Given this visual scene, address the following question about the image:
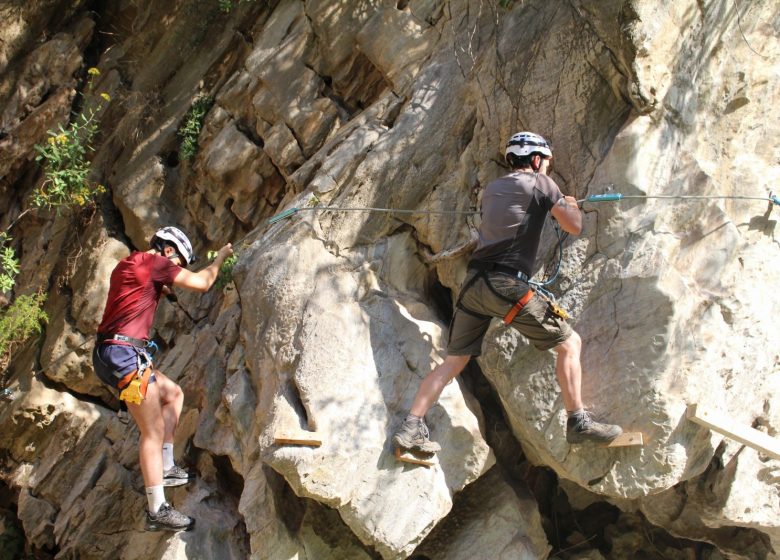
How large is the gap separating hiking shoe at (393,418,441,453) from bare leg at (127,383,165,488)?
187 cm

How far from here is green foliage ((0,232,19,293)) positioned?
28.6 ft

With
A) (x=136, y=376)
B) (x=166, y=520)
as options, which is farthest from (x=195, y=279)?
(x=166, y=520)

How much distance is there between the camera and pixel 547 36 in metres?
6.14

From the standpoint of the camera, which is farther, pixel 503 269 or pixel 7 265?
pixel 7 265

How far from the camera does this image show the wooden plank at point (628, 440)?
527 cm

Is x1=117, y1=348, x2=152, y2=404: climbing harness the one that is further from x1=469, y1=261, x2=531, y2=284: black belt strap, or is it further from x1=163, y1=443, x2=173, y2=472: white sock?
x1=469, y1=261, x2=531, y2=284: black belt strap

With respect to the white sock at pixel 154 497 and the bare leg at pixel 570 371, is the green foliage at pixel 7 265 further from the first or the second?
the bare leg at pixel 570 371

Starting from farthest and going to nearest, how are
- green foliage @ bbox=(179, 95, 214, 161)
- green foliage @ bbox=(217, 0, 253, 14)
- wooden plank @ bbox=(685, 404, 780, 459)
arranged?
green foliage @ bbox=(217, 0, 253, 14), green foliage @ bbox=(179, 95, 214, 161), wooden plank @ bbox=(685, 404, 780, 459)

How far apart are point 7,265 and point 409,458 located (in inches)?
228

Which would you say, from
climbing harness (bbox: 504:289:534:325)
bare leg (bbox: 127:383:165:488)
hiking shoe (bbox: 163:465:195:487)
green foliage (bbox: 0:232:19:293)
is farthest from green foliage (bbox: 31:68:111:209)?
climbing harness (bbox: 504:289:534:325)

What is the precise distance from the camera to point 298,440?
5.54 metres

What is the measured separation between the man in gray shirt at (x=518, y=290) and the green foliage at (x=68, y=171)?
510 centimetres

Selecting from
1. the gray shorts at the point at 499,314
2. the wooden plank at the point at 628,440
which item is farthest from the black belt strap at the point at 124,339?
the wooden plank at the point at 628,440

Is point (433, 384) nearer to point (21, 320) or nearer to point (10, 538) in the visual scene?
point (21, 320)
